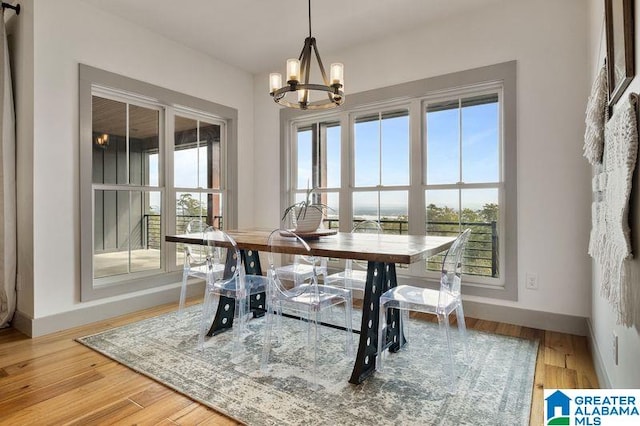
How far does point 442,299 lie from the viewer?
2074 millimetres

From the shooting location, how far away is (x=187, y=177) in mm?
4180

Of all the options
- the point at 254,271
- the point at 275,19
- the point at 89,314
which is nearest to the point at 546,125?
the point at 275,19

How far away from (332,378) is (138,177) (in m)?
2.87

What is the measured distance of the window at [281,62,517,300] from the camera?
10.6ft

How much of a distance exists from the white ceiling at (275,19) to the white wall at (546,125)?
0.31 m

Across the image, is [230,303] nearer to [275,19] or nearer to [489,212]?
[489,212]

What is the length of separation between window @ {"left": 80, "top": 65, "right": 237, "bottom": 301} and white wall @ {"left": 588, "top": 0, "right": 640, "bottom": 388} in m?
3.71

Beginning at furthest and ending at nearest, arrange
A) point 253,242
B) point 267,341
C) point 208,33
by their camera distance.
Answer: point 208,33
point 253,242
point 267,341

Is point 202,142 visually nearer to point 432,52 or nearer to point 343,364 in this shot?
point 432,52

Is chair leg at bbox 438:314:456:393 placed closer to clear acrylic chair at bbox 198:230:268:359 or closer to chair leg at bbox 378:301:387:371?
chair leg at bbox 378:301:387:371

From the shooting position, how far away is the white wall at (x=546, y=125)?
2854mm

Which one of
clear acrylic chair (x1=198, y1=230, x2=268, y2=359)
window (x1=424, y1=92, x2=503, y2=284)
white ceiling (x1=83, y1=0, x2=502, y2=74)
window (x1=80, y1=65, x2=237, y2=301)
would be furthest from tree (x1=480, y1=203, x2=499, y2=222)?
window (x1=80, y1=65, x2=237, y2=301)

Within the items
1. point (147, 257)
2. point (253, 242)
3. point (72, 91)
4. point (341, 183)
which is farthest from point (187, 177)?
point (253, 242)

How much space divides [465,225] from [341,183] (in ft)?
4.75
